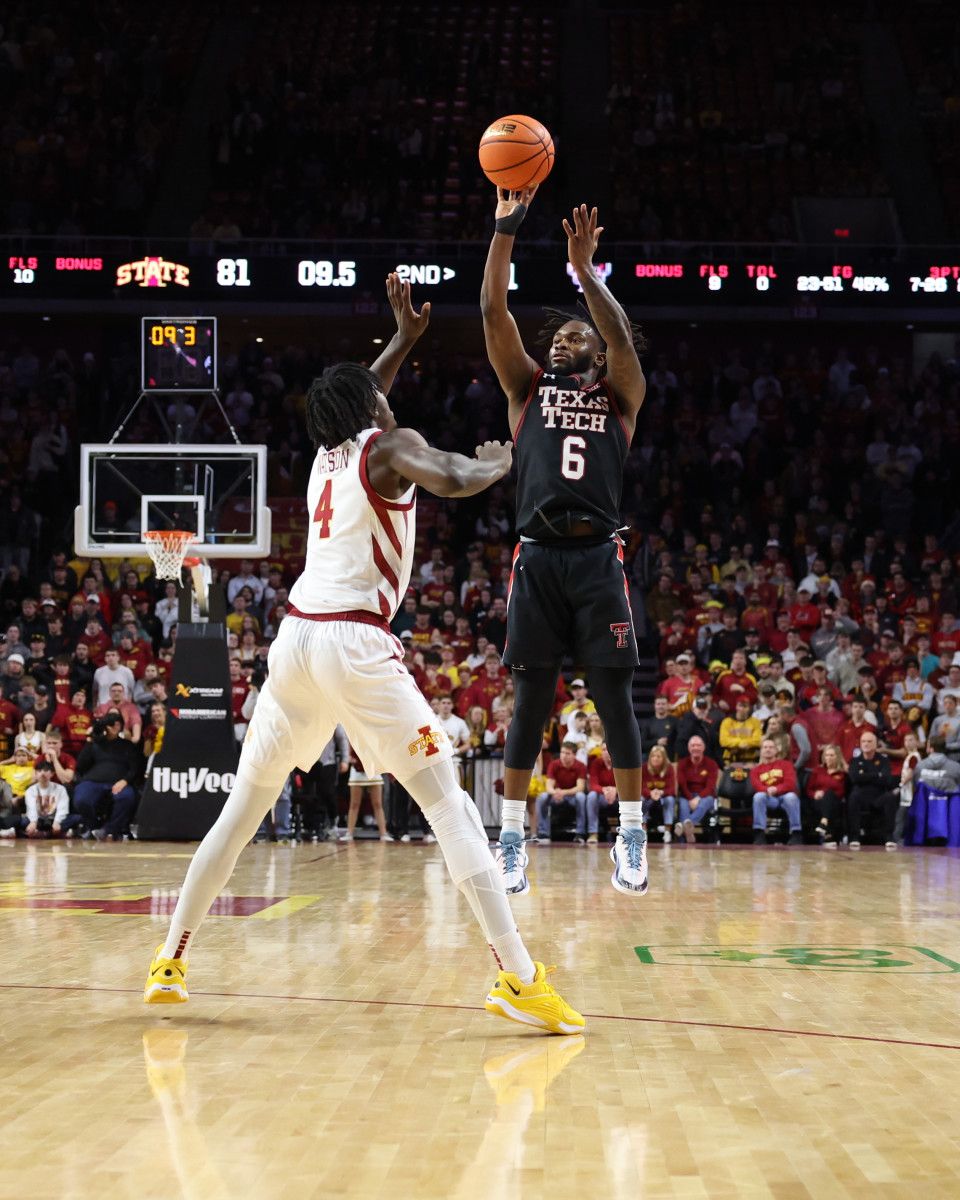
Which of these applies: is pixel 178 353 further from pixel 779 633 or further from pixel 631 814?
pixel 631 814

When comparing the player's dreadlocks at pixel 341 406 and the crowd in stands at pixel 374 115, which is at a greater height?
the crowd in stands at pixel 374 115

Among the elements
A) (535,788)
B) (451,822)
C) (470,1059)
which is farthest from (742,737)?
(470,1059)

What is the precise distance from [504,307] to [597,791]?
30.2ft

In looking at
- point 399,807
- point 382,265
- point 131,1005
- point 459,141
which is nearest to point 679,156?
point 459,141

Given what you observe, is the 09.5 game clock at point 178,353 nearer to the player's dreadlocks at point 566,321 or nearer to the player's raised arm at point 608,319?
the player's dreadlocks at point 566,321

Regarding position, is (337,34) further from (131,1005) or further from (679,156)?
(131,1005)

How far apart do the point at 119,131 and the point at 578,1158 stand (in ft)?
85.5

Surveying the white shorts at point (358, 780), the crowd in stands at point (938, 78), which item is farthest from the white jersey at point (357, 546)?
the crowd in stands at point (938, 78)

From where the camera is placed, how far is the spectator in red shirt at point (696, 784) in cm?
1457

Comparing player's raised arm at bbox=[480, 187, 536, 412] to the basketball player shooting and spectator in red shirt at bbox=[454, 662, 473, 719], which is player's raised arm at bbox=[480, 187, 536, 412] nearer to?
the basketball player shooting

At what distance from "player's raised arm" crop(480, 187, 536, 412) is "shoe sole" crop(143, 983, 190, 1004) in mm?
2754

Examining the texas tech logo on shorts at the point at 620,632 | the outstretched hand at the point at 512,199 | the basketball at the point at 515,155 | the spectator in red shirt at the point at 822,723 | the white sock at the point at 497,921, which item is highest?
the basketball at the point at 515,155

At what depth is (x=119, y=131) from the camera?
2634 cm

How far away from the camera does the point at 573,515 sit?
6.09 metres
